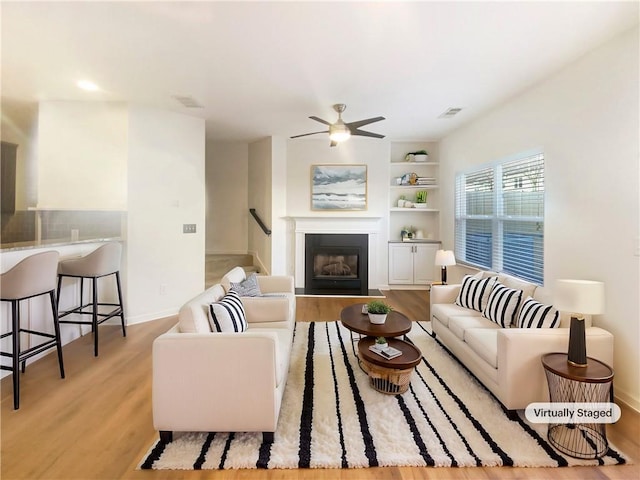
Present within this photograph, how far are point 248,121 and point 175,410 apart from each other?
3894mm

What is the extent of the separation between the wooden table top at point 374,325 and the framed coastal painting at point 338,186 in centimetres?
289

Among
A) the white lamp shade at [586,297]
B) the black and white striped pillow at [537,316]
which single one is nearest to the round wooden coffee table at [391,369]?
the black and white striped pillow at [537,316]

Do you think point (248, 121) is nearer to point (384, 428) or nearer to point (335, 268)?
point (335, 268)

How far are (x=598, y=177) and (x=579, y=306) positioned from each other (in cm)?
121

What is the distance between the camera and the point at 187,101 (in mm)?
3693

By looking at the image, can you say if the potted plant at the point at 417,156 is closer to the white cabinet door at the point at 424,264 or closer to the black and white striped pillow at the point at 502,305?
the white cabinet door at the point at 424,264

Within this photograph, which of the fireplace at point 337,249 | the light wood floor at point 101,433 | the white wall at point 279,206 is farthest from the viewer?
the fireplace at point 337,249

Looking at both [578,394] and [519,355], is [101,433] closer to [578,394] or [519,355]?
[519,355]


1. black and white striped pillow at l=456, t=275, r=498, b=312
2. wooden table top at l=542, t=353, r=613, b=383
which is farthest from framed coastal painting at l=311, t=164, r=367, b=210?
wooden table top at l=542, t=353, r=613, b=383

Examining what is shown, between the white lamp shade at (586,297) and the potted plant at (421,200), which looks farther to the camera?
the potted plant at (421,200)

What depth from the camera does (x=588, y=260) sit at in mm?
2539

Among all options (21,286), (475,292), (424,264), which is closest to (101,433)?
(21,286)

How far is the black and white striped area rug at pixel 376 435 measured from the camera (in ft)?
5.47

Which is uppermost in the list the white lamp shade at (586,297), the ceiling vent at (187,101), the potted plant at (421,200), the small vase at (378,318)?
the ceiling vent at (187,101)
